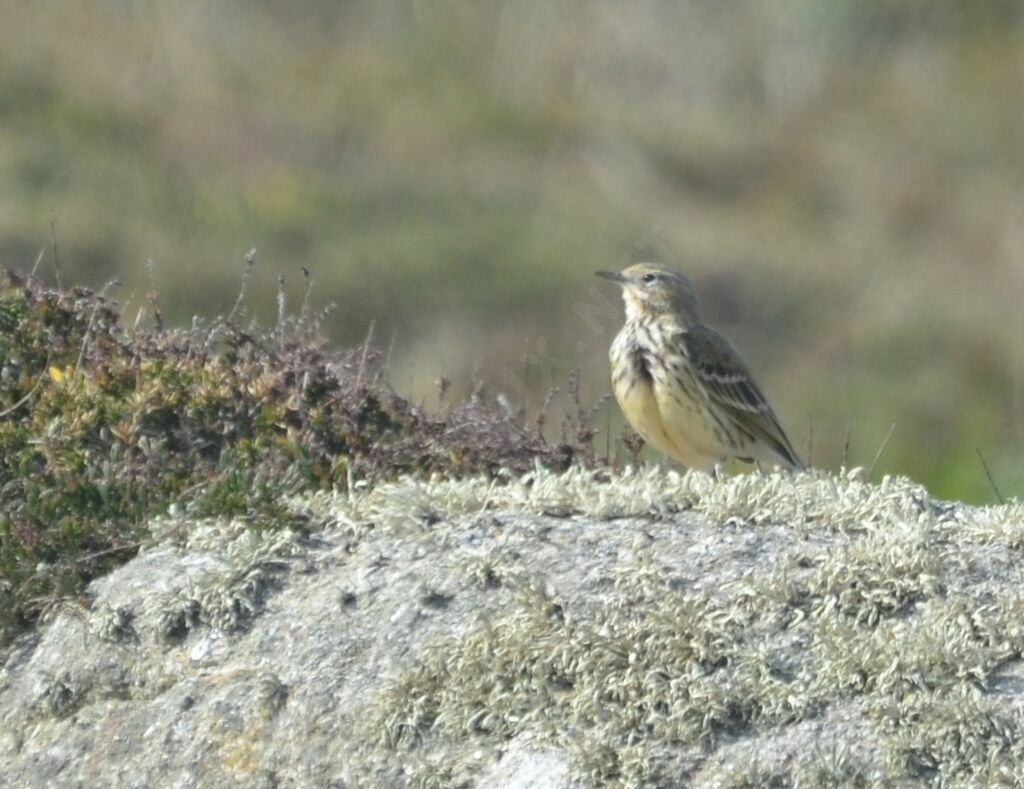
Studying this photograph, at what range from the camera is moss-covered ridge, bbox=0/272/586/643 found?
677 cm

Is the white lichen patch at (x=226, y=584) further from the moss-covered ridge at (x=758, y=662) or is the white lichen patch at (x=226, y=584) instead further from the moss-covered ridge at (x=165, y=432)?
the moss-covered ridge at (x=758, y=662)

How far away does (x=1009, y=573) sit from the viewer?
6.09 meters

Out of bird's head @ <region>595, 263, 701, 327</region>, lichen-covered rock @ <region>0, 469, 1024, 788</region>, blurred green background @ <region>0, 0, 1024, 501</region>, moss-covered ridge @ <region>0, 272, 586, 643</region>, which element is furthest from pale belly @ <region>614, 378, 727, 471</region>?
blurred green background @ <region>0, 0, 1024, 501</region>

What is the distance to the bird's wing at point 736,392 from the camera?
9.71 meters

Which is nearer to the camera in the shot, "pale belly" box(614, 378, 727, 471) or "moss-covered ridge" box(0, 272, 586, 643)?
"moss-covered ridge" box(0, 272, 586, 643)

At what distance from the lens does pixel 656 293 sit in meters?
10.2

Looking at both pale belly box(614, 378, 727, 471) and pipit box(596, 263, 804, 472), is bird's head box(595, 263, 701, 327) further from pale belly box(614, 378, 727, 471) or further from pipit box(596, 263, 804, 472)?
pale belly box(614, 378, 727, 471)

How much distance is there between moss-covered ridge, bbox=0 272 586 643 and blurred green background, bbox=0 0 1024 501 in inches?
276

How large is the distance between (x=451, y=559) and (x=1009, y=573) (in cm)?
151

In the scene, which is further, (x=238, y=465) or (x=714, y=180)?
(x=714, y=180)

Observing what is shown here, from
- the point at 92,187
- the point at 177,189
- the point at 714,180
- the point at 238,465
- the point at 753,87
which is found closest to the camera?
the point at 238,465

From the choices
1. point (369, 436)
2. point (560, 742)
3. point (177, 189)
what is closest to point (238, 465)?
point (369, 436)

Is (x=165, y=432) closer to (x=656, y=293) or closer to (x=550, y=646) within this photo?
(x=550, y=646)

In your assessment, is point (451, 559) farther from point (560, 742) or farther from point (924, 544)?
point (924, 544)
